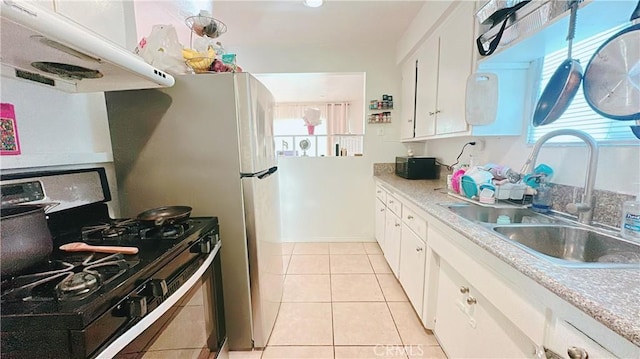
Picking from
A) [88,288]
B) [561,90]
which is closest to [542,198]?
[561,90]

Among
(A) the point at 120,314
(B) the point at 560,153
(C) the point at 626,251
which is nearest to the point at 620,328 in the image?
(C) the point at 626,251

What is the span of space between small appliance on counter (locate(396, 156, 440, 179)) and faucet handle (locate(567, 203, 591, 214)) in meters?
1.45

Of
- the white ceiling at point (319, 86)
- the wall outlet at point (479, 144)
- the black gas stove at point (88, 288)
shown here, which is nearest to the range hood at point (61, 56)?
the black gas stove at point (88, 288)

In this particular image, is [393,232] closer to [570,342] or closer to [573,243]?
[573,243]

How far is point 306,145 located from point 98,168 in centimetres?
260

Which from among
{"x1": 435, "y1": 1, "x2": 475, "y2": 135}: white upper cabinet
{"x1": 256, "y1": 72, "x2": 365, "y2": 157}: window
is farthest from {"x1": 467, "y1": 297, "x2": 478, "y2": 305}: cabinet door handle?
{"x1": 256, "y1": 72, "x2": 365, "y2": 157}: window

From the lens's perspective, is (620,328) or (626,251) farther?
(626,251)

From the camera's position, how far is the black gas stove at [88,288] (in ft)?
1.77

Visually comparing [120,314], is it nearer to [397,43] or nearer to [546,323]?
[546,323]

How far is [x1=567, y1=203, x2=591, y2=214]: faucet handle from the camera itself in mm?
1166

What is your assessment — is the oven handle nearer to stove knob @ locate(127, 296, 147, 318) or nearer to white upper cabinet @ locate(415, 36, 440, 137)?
stove knob @ locate(127, 296, 147, 318)

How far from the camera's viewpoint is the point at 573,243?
1.14 meters

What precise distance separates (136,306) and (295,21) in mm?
2568

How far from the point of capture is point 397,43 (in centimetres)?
295
